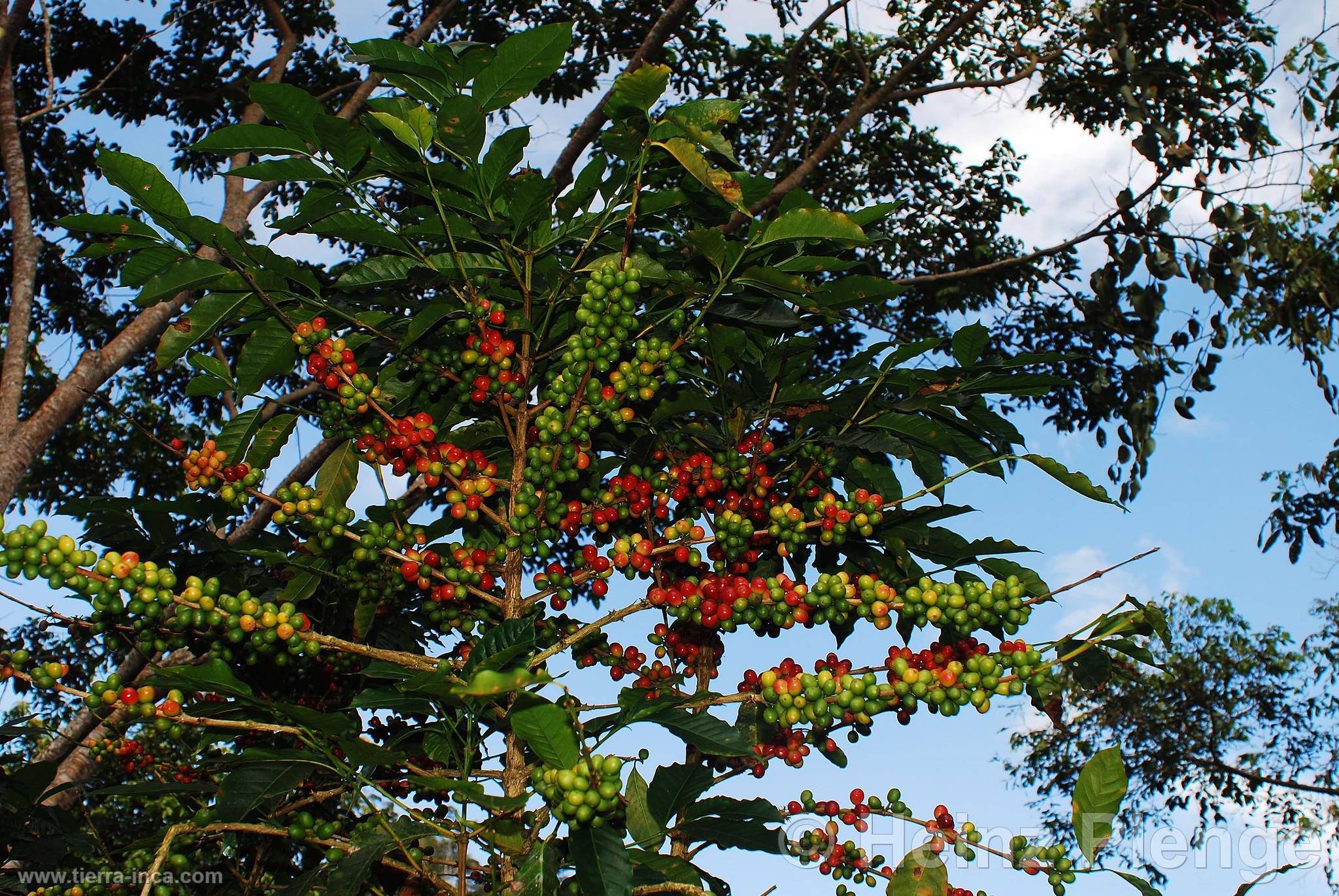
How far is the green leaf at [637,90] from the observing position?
146 cm

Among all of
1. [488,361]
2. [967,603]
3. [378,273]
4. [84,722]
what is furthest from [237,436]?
[84,722]

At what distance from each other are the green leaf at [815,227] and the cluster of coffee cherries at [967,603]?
543 millimetres

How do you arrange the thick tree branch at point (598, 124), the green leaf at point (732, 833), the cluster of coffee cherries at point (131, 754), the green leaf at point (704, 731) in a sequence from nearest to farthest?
the green leaf at point (704, 731)
the green leaf at point (732, 833)
the cluster of coffee cherries at point (131, 754)
the thick tree branch at point (598, 124)

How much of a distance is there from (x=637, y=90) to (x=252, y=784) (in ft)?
3.84

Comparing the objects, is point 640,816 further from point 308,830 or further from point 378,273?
point 378,273

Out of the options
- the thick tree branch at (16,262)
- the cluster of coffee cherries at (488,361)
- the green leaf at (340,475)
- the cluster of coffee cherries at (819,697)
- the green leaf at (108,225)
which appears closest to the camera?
the cluster of coffee cherries at (819,697)

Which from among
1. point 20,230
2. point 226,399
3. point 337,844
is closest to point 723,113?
point 337,844

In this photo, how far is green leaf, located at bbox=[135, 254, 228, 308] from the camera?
1.64m

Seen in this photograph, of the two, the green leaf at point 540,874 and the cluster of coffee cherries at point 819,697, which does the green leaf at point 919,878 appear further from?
the green leaf at point 540,874

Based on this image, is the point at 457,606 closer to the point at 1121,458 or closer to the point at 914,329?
the point at 1121,458

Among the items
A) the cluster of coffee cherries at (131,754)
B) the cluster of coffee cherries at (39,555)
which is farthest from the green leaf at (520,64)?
the cluster of coffee cherries at (131,754)

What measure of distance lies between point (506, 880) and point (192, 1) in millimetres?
7675

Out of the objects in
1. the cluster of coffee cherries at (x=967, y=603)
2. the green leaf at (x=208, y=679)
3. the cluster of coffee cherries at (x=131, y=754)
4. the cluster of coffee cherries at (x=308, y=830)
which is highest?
the cluster of coffee cherries at (x=131, y=754)

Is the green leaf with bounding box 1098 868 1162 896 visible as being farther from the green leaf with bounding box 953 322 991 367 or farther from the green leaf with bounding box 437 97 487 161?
Result: the green leaf with bounding box 437 97 487 161
